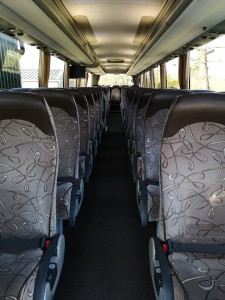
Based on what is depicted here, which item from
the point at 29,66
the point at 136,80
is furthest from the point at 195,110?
the point at 136,80

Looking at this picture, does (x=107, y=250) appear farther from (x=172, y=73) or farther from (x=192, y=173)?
(x=172, y=73)

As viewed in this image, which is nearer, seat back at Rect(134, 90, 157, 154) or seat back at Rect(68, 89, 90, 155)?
seat back at Rect(134, 90, 157, 154)

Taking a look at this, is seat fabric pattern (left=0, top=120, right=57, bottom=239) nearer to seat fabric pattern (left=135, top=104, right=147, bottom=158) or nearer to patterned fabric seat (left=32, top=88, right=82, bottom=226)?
patterned fabric seat (left=32, top=88, right=82, bottom=226)

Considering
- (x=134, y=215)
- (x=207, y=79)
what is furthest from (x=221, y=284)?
(x=207, y=79)

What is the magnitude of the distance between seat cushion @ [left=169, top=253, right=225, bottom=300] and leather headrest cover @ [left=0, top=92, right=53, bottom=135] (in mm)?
1029

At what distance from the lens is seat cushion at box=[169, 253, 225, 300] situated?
1564mm

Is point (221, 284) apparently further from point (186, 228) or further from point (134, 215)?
point (134, 215)

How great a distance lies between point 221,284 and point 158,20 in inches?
269

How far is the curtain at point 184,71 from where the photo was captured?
9703 mm

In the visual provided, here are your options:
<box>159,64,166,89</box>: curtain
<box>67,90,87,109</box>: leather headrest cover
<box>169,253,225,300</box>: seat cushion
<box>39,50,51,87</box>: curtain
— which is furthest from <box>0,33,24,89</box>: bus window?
<box>159,64,166,89</box>: curtain

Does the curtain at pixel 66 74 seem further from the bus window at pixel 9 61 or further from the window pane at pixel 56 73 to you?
the bus window at pixel 9 61

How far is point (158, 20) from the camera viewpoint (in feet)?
24.5

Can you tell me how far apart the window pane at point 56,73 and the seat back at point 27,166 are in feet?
30.6

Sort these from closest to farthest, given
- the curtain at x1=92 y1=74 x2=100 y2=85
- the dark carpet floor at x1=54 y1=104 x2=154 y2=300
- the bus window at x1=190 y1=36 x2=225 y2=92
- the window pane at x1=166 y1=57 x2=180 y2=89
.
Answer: the dark carpet floor at x1=54 y1=104 x2=154 y2=300
the bus window at x1=190 y1=36 x2=225 y2=92
the window pane at x1=166 y1=57 x2=180 y2=89
the curtain at x1=92 y1=74 x2=100 y2=85
